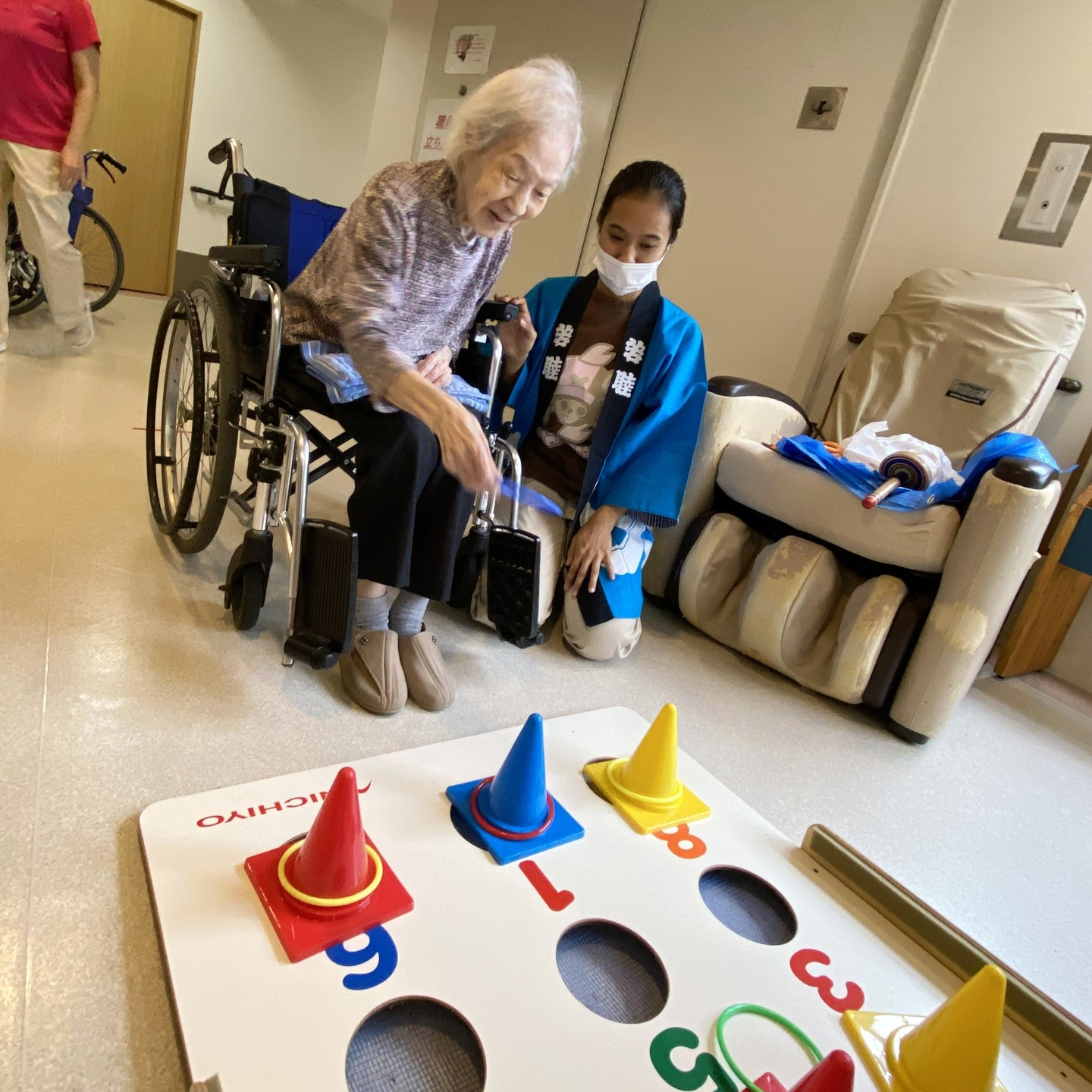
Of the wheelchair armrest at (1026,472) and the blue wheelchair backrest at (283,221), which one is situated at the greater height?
the blue wheelchair backrest at (283,221)

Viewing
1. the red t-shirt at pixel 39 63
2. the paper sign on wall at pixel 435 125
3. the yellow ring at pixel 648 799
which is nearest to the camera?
the yellow ring at pixel 648 799

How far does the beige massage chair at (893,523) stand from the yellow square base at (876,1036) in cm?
79

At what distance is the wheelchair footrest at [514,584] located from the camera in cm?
132

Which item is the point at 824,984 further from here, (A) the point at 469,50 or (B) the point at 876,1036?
(A) the point at 469,50

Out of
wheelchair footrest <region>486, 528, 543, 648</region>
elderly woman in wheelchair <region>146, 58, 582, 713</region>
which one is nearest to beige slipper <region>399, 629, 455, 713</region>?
elderly woman in wheelchair <region>146, 58, 582, 713</region>

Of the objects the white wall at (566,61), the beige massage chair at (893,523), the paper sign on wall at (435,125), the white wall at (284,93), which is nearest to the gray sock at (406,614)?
the beige massage chair at (893,523)

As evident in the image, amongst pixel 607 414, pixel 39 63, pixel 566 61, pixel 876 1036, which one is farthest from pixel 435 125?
pixel 876 1036

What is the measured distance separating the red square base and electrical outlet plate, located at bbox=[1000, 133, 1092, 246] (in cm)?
228

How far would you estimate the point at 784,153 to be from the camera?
8.21ft

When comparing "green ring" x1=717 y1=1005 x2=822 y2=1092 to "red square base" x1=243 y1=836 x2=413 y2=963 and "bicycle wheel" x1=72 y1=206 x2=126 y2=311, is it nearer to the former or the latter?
"red square base" x1=243 y1=836 x2=413 y2=963

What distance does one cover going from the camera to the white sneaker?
3.01 metres

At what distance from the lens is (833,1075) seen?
23.8 inches

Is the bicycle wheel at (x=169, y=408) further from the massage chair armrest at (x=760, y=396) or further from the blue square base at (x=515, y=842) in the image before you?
the massage chair armrest at (x=760, y=396)

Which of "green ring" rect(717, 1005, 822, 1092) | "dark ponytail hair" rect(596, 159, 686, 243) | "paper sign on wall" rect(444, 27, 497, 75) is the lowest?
"green ring" rect(717, 1005, 822, 1092)
